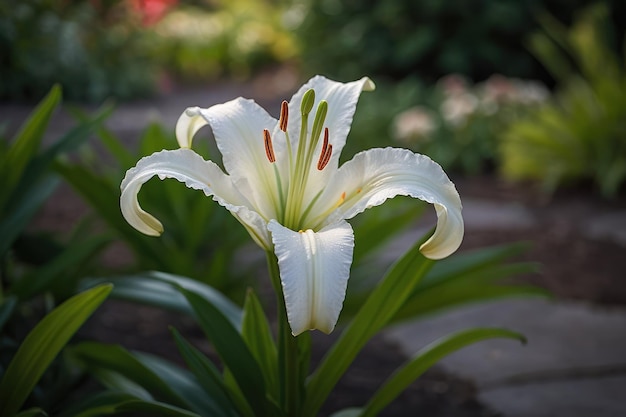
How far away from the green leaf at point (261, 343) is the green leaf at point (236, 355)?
0.09 meters

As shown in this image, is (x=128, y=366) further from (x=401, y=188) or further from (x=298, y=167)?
(x=401, y=188)

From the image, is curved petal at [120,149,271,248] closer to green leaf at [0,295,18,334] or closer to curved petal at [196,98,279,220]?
curved petal at [196,98,279,220]

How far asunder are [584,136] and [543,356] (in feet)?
8.81

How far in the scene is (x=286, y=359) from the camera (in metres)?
1.62

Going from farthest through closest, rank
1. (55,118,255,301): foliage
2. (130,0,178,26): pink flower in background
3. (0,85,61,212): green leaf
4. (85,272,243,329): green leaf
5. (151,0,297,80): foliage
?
(151,0,297,80): foliage, (130,0,178,26): pink flower in background, (55,118,255,301): foliage, (0,85,61,212): green leaf, (85,272,243,329): green leaf

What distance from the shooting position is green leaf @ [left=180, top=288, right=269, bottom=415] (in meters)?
1.65

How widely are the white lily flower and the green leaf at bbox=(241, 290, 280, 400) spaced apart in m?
0.29

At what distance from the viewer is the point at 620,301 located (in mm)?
3250

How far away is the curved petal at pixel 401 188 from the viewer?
4.53 feet

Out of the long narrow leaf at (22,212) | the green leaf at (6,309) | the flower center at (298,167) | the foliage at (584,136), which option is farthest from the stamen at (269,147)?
the foliage at (584,136)

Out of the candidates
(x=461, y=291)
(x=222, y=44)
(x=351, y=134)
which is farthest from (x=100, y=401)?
(x=222, y=44)

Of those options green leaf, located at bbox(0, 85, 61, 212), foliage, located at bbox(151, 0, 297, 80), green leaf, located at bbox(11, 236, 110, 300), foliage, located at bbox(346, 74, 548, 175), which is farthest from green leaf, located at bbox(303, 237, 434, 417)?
foliage, located at bbox(151, 0, 297, 80)

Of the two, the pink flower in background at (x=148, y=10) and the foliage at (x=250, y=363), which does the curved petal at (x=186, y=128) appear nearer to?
the foliage at (x=250, y=363)

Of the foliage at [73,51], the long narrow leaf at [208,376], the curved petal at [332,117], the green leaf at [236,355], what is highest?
the foliage at [73,51]
